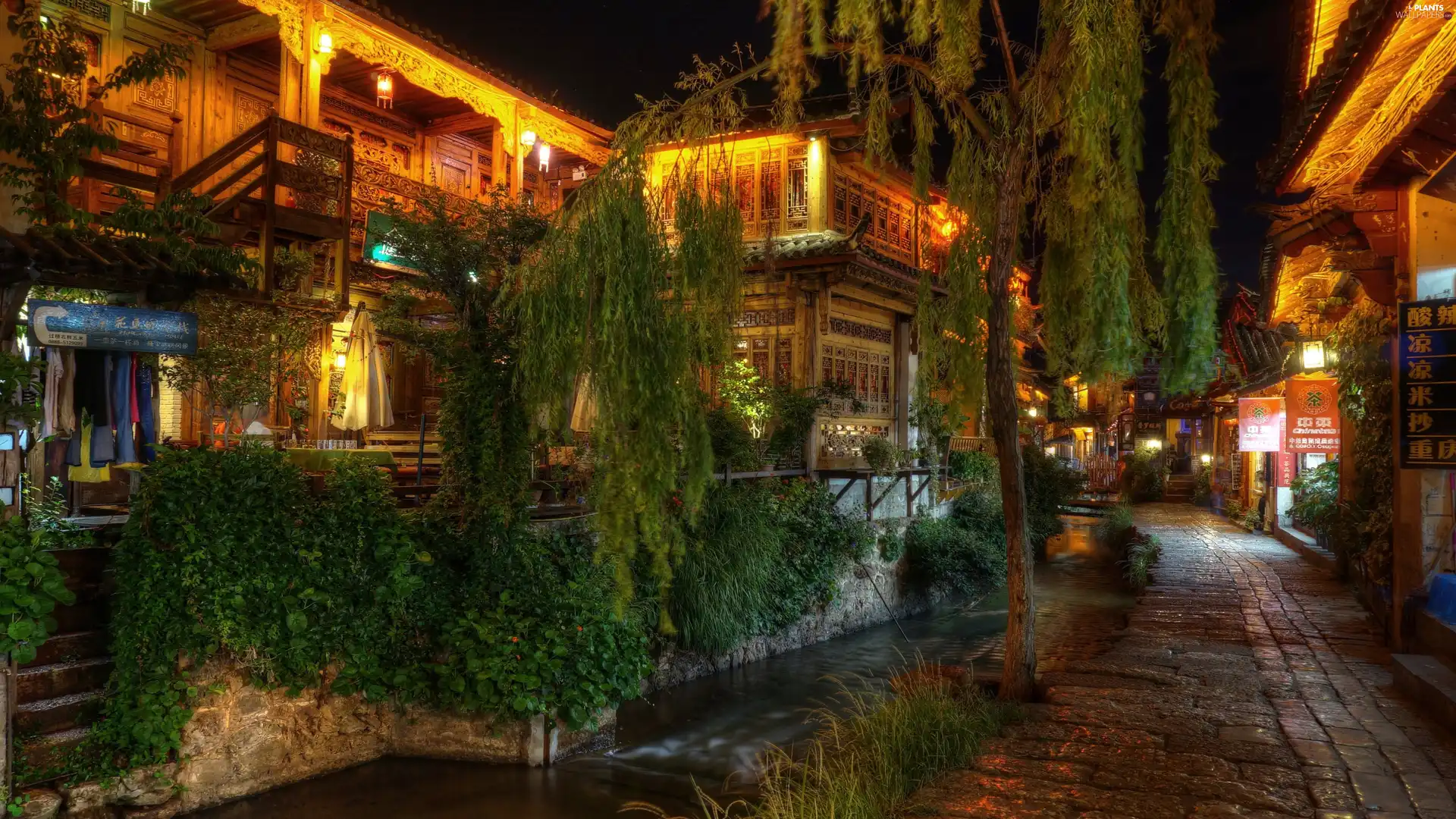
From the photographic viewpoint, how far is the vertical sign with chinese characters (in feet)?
24.1

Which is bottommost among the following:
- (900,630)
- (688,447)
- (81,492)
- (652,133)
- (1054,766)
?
(900,630)

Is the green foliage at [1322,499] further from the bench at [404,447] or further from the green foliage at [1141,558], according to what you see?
the bench at [404,447]

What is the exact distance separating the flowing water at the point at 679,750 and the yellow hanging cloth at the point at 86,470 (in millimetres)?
3455

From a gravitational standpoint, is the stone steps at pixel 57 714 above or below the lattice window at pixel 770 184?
below

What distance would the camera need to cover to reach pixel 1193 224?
6031 mm

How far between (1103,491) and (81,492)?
3571cm

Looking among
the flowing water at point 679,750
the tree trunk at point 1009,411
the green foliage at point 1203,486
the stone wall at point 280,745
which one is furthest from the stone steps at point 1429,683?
the green foliage at point 1203,486

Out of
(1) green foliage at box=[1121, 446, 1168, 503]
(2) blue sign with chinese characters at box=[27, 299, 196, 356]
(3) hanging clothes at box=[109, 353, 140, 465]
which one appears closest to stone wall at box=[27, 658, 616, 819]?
(3) hanging clothes at box=[109, 353, 140, 465]

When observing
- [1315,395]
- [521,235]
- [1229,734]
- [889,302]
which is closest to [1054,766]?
Result: [1229,734]

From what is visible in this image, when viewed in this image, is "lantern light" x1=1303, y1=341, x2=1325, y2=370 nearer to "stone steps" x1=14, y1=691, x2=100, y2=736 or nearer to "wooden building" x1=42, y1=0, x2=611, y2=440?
"wooden building" x1=42, y1=0, x2=611, y2=440

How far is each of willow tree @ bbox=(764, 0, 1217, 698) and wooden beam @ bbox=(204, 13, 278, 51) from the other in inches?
381

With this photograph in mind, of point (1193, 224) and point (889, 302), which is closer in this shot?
point (1193, 224)

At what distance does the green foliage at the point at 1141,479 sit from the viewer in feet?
111

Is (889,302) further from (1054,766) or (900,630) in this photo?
(1054,766)
